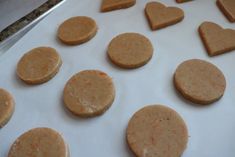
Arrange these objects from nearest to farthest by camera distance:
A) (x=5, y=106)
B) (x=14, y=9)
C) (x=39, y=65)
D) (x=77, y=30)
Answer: (x=5, y=106), (x=39, y=65), (x=77, y=30), (x=14, y=9)

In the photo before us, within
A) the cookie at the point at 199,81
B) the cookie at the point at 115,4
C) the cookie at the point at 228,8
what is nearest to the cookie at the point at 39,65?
the cookie at the point at 115,4

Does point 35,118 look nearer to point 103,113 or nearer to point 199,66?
point 103,113

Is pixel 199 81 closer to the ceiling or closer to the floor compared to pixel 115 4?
closer to the floor

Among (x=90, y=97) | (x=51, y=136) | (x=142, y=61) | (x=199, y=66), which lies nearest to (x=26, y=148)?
(x=51, y=136)

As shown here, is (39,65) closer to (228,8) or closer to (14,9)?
(14,9)

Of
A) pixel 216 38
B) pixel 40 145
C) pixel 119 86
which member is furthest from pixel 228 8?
pixel 40 145

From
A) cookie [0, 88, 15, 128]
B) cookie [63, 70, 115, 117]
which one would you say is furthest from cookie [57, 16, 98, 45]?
cookie [0, 88, 15, 128]

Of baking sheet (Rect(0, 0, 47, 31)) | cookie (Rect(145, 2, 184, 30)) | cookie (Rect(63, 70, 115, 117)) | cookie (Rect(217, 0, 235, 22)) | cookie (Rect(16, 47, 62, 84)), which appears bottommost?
cookie (Rect(217, 0, 235, 22))

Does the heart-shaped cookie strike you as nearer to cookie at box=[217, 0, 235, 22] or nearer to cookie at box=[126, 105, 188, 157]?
cookie at box=[217, 0, 235, 22]
